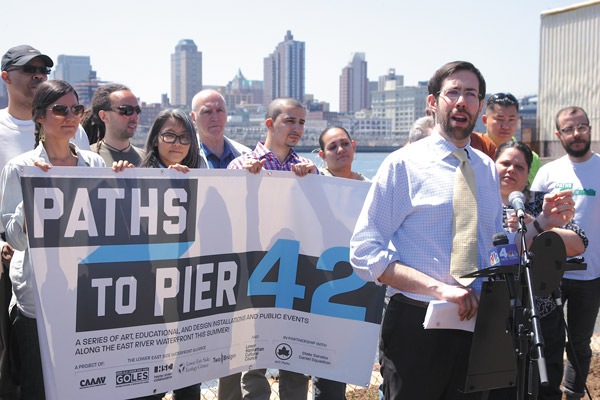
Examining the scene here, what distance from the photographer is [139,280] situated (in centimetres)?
373

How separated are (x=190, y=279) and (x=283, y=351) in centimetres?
82

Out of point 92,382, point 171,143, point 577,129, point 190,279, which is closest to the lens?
point 92,382

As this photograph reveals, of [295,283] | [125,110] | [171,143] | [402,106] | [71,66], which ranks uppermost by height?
[71,66]

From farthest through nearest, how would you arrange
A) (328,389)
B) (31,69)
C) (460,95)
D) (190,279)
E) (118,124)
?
(118,124) < (31,69) < (328,389) < (190,279) < (460,95)

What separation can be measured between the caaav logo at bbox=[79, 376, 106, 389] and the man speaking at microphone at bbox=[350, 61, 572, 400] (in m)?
1.56

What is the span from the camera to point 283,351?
425 centimetres

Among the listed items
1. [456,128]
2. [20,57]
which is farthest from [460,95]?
[20,57]

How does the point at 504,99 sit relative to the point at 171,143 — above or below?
above

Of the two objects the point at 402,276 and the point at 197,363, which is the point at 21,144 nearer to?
the point at 197,363

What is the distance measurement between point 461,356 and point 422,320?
0.25 meters

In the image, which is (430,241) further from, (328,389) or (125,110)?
(125,110)

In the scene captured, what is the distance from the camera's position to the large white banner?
11.5 feet

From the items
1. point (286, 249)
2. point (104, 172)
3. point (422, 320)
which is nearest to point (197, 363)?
point (286, 249)

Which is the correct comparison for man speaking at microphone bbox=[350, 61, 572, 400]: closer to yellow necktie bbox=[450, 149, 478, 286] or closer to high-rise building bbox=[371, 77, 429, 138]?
yellow necktie bbox=[450, 149, 478, 286]
